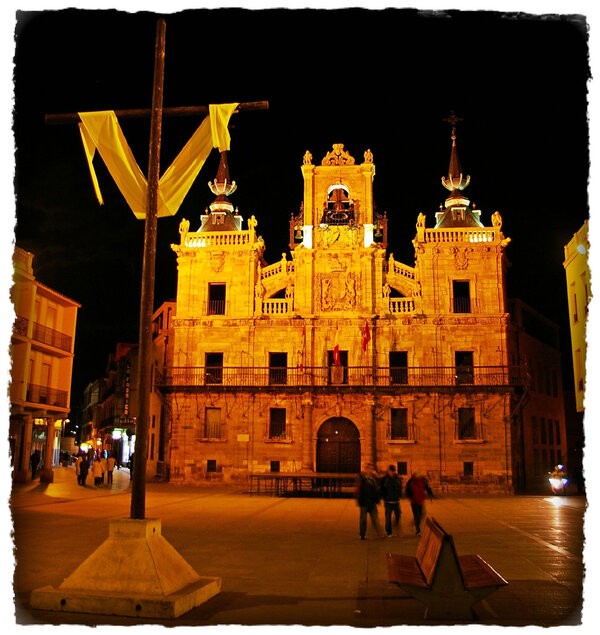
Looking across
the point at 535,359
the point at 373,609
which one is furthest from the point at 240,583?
the point at 535,359

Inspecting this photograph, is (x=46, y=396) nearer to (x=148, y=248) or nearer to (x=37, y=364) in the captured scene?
(x=37, y=364)

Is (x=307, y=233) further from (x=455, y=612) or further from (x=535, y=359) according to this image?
(x=455, y=612)

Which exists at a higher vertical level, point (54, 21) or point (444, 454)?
point (54, 21)

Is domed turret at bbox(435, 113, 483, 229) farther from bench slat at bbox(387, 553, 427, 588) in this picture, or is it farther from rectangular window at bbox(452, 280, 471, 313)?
bench slat at bbox(387, 553, 427, 588)

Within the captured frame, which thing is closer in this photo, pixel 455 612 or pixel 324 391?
pixel 455 612

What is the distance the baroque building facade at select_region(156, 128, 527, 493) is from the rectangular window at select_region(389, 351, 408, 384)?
6 centimetres

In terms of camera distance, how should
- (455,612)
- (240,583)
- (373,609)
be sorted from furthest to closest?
1. (240,583)
2. (373,609)
3. (455,612)

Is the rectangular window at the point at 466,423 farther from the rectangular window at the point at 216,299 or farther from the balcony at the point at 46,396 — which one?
the balcony at the point at 46,396

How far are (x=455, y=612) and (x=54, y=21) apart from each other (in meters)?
7.48

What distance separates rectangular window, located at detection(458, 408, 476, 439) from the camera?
114 feet

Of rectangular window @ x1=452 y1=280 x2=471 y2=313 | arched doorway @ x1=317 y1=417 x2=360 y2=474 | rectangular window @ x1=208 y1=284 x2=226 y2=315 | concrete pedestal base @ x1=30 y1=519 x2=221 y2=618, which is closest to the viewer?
concrete pedestal base @ x1=30 y1=519 x2=221 y2=618

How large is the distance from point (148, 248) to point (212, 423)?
2920 centimetres

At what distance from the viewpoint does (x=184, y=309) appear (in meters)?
37.6

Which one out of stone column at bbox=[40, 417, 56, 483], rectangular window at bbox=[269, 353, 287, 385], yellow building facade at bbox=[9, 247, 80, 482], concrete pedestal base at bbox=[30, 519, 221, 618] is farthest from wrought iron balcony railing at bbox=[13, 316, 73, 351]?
concrete pedestal base at bbox=[30, 519, 221, 618]
